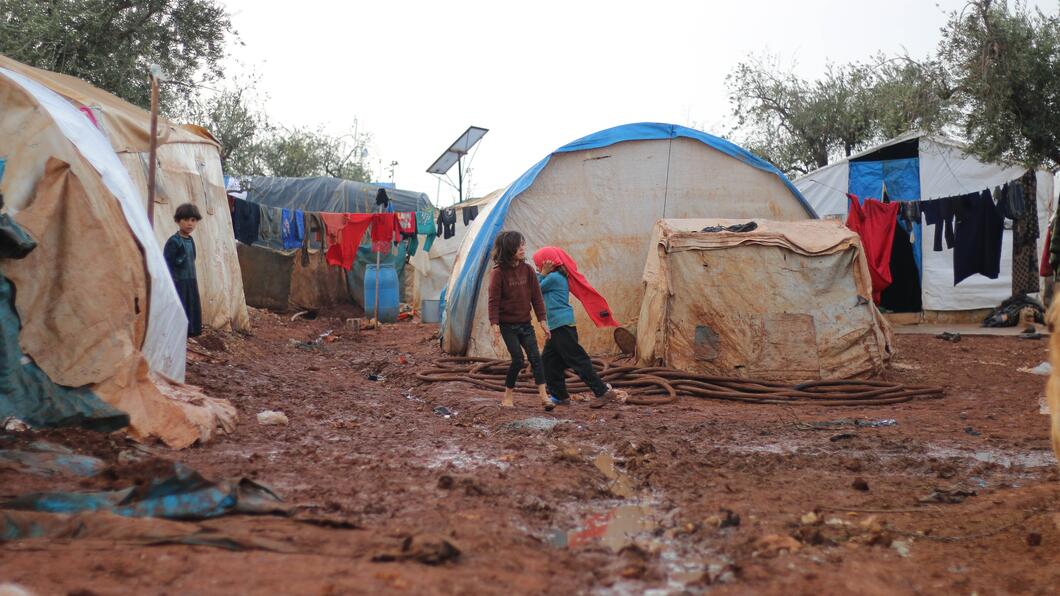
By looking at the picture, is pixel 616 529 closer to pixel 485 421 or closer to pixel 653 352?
pixel 485 421

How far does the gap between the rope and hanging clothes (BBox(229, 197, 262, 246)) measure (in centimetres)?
802

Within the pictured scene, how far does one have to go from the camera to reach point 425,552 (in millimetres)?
3041

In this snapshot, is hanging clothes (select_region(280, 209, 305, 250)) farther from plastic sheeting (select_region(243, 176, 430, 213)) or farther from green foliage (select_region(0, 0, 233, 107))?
plastic sheeting (select_region(243, 176, 430, 213))

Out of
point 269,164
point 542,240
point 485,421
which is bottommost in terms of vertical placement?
point 485,421

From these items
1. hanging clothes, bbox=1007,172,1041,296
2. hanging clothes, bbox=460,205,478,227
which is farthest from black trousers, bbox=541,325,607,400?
hanging clothes, bbox=460,205,478,227

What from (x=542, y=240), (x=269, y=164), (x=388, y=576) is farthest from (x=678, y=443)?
(x=269, y=164)

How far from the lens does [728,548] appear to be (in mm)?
3508

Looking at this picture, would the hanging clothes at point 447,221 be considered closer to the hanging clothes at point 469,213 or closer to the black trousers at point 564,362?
the hanging clothes at point 469,213

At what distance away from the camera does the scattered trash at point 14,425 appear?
192 inches

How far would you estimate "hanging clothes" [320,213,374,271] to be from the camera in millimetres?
17359

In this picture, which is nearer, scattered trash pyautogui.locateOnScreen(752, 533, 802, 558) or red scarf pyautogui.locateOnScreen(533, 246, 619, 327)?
scattered trash pyautogui.locateOnScreen(752, 533, 802, 558)

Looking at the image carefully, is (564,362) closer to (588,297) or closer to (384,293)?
(588,297)

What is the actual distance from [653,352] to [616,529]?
6.12 metres

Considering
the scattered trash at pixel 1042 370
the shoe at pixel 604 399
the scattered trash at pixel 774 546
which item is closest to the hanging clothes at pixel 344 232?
the shoe at pixel 604 399
